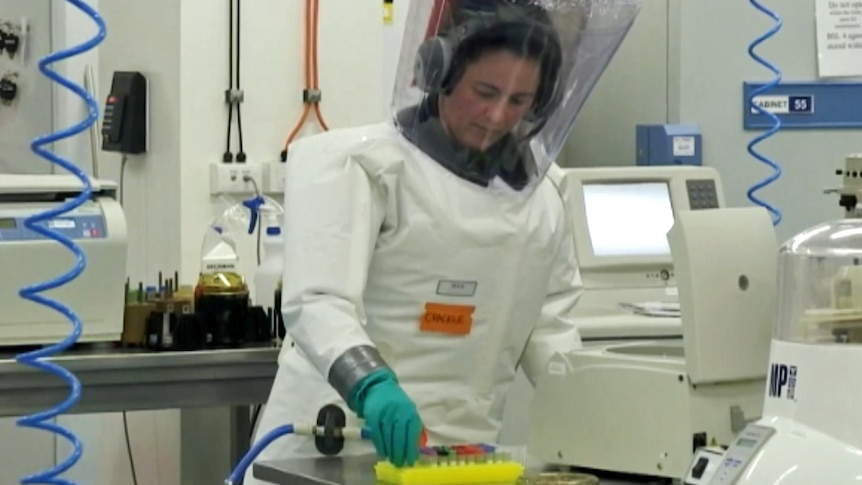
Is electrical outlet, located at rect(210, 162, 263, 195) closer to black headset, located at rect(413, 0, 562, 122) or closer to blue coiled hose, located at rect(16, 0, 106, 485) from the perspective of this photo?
blue coiled hose, located at rect(16, 0, 106, 485)

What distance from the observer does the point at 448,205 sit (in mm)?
2289

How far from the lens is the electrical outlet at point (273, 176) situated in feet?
12.4

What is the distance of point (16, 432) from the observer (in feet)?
13.2

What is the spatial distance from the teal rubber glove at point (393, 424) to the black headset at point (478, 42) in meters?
0.54

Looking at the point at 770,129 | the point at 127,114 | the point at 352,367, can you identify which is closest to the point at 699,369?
the point at 352,367

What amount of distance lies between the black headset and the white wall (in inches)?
57.0

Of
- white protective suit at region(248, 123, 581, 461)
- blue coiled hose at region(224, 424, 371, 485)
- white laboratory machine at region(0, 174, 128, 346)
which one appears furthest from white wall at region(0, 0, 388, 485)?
blue coiled hose at region(224, 424, 371, 485)

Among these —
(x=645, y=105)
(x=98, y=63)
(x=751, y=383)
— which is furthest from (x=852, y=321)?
(x=98, y=63)

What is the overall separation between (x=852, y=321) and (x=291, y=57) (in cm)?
245

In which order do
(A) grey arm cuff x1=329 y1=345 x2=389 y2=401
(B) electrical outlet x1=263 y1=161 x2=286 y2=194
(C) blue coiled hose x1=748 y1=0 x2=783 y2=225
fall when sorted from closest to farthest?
1. (A) grey arm cuff x1=329 y1=345 x2=389 y2=401
2. (C) blue coiled hose x1=748 y1=0 x2=783 y2=225
3. (B) electrical outlet x1=263 y1=161 x2=286 y2=194

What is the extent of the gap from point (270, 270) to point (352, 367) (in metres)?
1.11

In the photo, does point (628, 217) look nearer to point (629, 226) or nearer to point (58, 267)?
point (629, 226)

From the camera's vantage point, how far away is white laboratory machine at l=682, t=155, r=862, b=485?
148 centimetres

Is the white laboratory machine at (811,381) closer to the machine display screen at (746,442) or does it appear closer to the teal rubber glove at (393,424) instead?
the machine display screen at (746,442)
